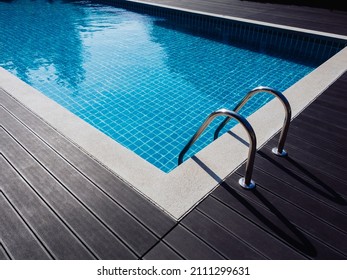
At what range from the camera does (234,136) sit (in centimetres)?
361

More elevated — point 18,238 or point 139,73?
point 18,238

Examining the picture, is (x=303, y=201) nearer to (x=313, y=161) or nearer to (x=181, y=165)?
(x=313, y=161)

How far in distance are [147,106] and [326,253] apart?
14.5 ft

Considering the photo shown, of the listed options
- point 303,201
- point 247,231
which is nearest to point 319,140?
point 303,201

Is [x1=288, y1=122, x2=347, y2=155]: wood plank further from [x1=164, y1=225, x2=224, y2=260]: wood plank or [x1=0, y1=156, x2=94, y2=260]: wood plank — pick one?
[x1=0, y1=156, x2=94, y2=260]: wood plank

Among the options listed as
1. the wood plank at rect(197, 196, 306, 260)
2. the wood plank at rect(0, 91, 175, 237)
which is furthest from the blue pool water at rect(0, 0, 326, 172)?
the wood plank at rect(197, 196, 306, 260)

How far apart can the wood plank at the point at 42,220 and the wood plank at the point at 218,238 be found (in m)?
0.94

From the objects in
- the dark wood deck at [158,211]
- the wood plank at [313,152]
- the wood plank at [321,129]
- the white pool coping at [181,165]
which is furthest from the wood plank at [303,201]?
the wood plank at [321,129]

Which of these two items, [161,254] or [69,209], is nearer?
[161,254]

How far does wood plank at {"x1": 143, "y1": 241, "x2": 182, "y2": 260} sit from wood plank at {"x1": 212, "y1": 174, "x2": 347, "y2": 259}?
766 mm

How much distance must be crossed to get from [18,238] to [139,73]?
5661mm

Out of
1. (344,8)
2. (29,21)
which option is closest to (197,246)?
(29,21)

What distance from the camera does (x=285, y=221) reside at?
96.7 inches
